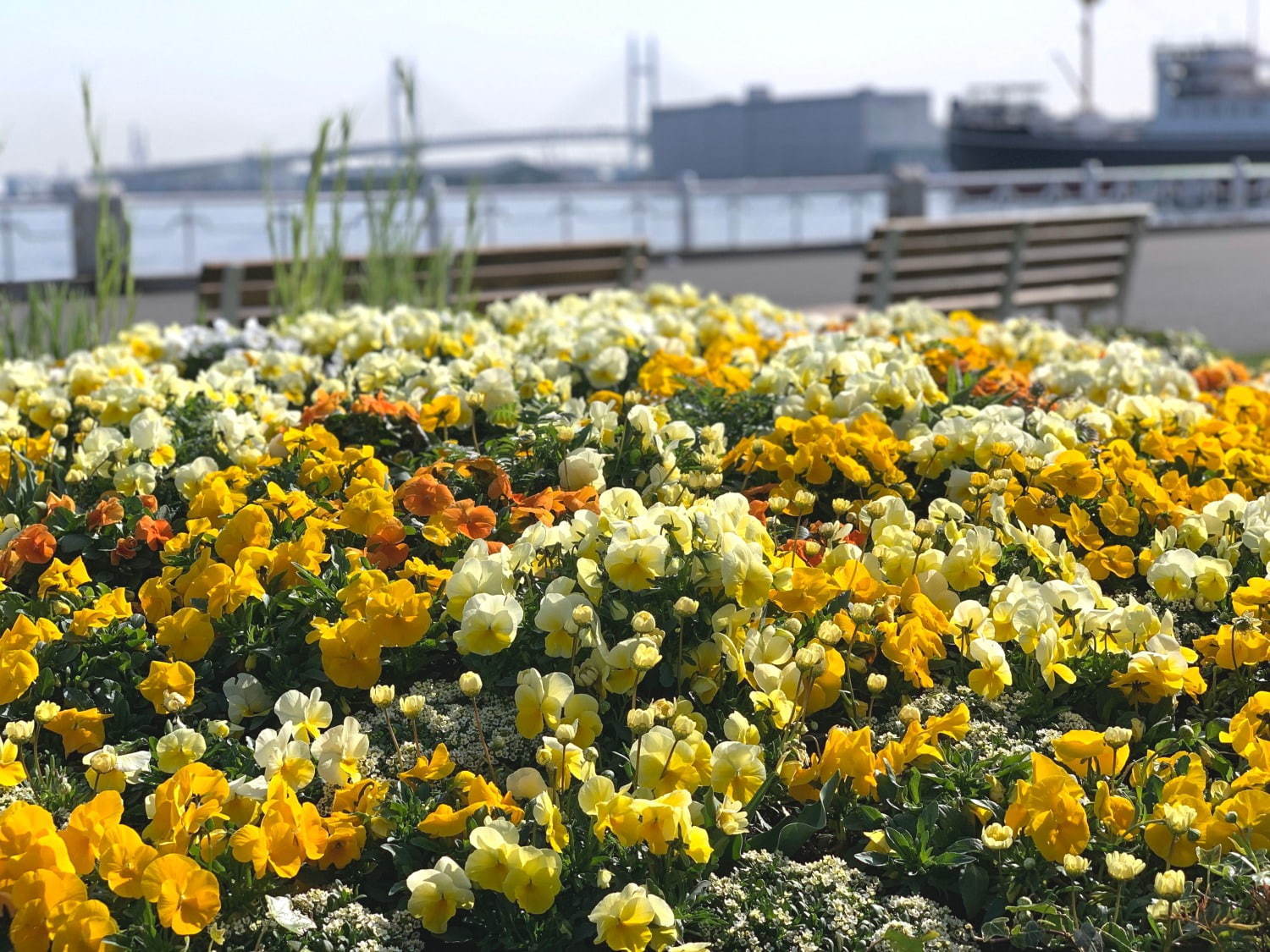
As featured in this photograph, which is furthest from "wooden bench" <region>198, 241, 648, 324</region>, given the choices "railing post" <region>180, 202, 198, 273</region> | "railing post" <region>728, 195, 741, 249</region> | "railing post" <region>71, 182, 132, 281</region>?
"railing post" <region>728, 195, 741, 249</region>

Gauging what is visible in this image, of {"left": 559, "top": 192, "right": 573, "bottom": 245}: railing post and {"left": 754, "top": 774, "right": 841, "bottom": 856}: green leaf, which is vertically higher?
{"left": 559, "top": 192, "right": 573, "bottom": 245}: railing post

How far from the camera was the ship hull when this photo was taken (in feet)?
146

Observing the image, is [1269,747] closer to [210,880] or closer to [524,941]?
[524,941]

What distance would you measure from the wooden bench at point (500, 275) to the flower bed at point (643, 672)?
3.13m

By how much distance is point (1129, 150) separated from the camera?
44.8 meters

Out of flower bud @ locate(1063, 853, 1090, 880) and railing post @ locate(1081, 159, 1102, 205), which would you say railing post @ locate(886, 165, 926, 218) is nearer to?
railing post @ locate(1081, 159, 1102, 205)

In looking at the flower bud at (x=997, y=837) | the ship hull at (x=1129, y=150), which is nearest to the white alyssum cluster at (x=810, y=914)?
the flower bud at (x=997, y=837)

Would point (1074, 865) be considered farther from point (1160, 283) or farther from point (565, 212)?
point (565, 212)

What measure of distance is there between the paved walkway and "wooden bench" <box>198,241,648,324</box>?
4.82 m

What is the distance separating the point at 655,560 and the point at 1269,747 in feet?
2.90

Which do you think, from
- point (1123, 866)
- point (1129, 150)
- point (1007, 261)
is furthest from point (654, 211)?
point (1129, 150)

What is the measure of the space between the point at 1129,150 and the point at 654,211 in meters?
31.8

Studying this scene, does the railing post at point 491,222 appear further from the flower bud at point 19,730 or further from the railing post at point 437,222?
the flower bud at point 19,730

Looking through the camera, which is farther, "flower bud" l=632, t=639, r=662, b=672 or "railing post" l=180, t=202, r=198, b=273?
"railing post" l=180, t=202, r=198, b=273
